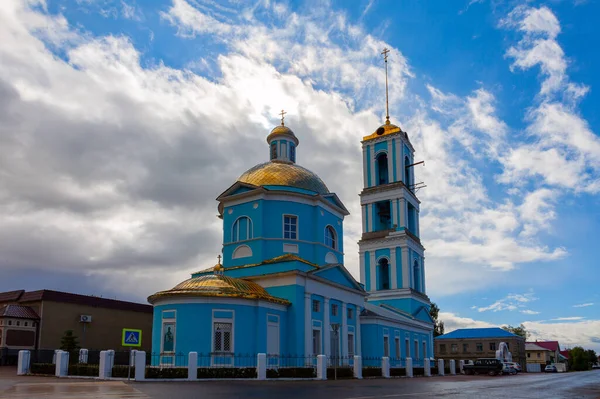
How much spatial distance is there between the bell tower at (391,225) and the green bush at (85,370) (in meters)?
30.3

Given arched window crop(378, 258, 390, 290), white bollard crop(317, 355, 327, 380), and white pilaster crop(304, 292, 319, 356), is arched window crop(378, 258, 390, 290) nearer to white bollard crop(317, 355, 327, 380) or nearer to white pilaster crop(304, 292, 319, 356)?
white pilaster crop(304, 292, 319, 356)

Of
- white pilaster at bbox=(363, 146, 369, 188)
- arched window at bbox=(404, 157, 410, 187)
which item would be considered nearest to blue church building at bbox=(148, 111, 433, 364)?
arched window at bbox=(404, 157, 410, 187)

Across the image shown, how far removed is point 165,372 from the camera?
72.8ft

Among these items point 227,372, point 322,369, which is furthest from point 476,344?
point 227,372

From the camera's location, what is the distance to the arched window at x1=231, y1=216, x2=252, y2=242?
33.7m

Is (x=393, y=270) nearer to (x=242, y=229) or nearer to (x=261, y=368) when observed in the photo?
(x=242, y=229)

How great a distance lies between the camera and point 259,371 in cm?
2425

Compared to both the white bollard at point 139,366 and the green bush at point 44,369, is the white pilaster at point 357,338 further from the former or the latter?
the green bush at point 44,369

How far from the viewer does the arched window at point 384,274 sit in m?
50.9

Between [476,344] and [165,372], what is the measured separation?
2184 inches

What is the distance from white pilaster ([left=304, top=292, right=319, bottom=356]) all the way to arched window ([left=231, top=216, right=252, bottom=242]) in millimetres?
5607

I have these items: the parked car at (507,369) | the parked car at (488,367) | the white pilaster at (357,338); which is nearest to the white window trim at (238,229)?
the white pilaster at (357,338)

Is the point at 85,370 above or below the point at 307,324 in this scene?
below

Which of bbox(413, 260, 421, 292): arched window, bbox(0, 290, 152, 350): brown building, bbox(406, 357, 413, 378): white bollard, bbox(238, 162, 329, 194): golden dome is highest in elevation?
bbox(238, 162, 329, 194): golden dome
